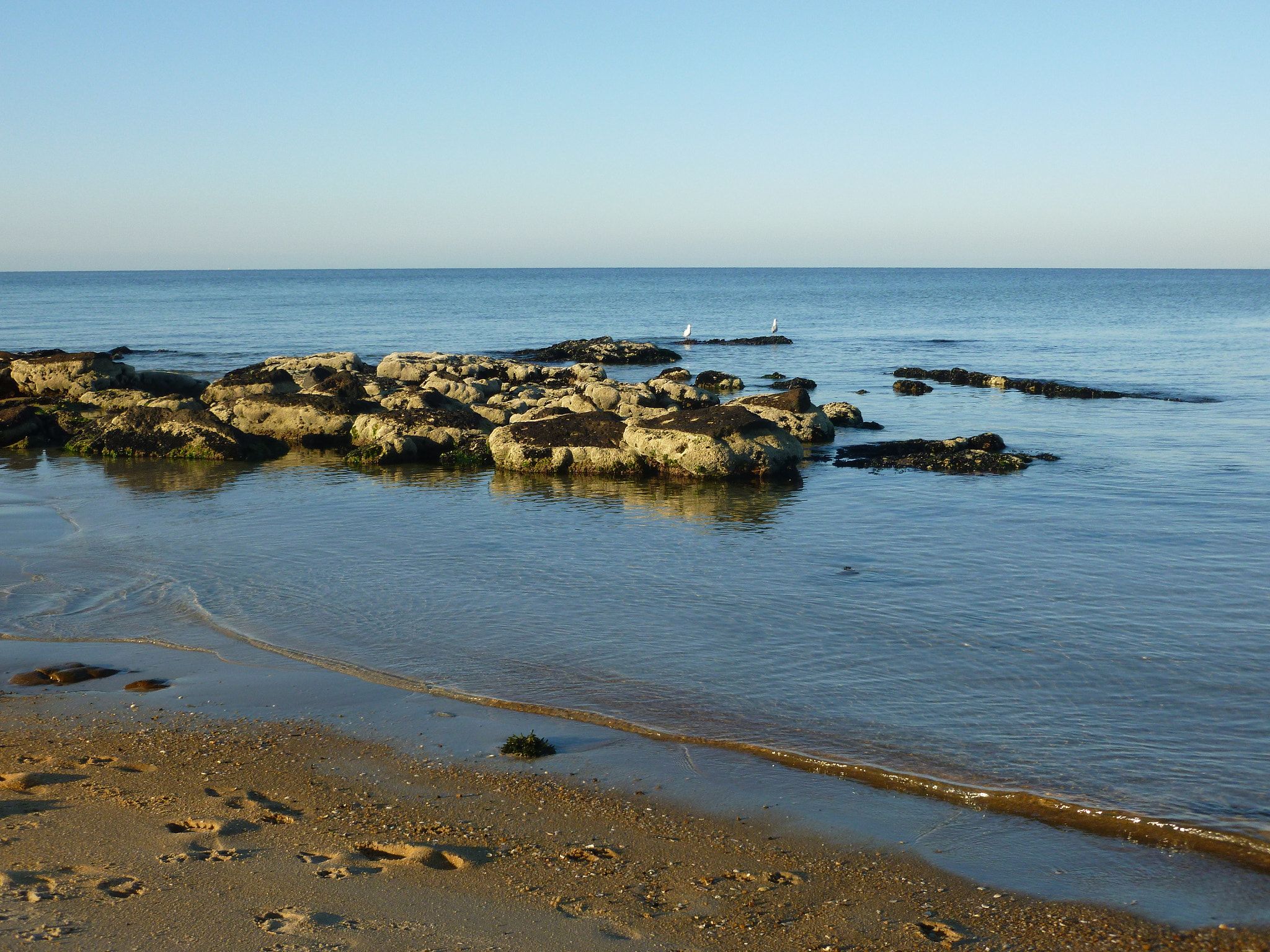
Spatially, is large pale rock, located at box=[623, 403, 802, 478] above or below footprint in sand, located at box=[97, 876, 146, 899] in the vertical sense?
above

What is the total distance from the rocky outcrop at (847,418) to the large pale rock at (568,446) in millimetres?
7601

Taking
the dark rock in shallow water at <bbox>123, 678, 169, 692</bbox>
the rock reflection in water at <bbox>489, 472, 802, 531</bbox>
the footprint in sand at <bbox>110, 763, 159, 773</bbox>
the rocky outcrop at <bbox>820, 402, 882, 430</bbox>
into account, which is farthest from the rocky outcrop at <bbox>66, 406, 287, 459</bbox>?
the footprint in sand at <bbox>110, 763, 159, 773</bbox>

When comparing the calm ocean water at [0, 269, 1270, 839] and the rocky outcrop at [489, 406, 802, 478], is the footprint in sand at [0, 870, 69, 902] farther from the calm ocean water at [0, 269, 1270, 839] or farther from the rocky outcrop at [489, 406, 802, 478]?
the rocky outcrop at [489, 406, 802, 478]

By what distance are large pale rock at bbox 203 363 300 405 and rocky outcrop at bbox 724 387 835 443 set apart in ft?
39.1

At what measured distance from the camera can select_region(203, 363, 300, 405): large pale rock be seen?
26.4 meters

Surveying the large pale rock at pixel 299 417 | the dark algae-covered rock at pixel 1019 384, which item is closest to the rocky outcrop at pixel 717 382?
the dark algae-covered rock at pixel 1019 384

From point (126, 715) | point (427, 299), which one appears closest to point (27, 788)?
point (126, 715)

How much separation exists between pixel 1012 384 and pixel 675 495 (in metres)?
22.5

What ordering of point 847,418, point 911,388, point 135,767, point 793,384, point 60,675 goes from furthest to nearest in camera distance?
point 793,384
point 911,388
point 847,418
point 60,675
point 135,767

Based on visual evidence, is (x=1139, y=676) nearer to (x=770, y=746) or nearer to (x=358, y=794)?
(x=770, y=746)

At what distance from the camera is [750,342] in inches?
2290

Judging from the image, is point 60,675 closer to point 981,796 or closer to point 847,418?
point 981,796

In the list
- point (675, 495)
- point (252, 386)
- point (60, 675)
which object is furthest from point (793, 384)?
point (60, 675)

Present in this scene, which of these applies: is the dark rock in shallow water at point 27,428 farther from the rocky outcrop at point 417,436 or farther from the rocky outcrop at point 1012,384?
the rocky outcrop at point 1012,384
